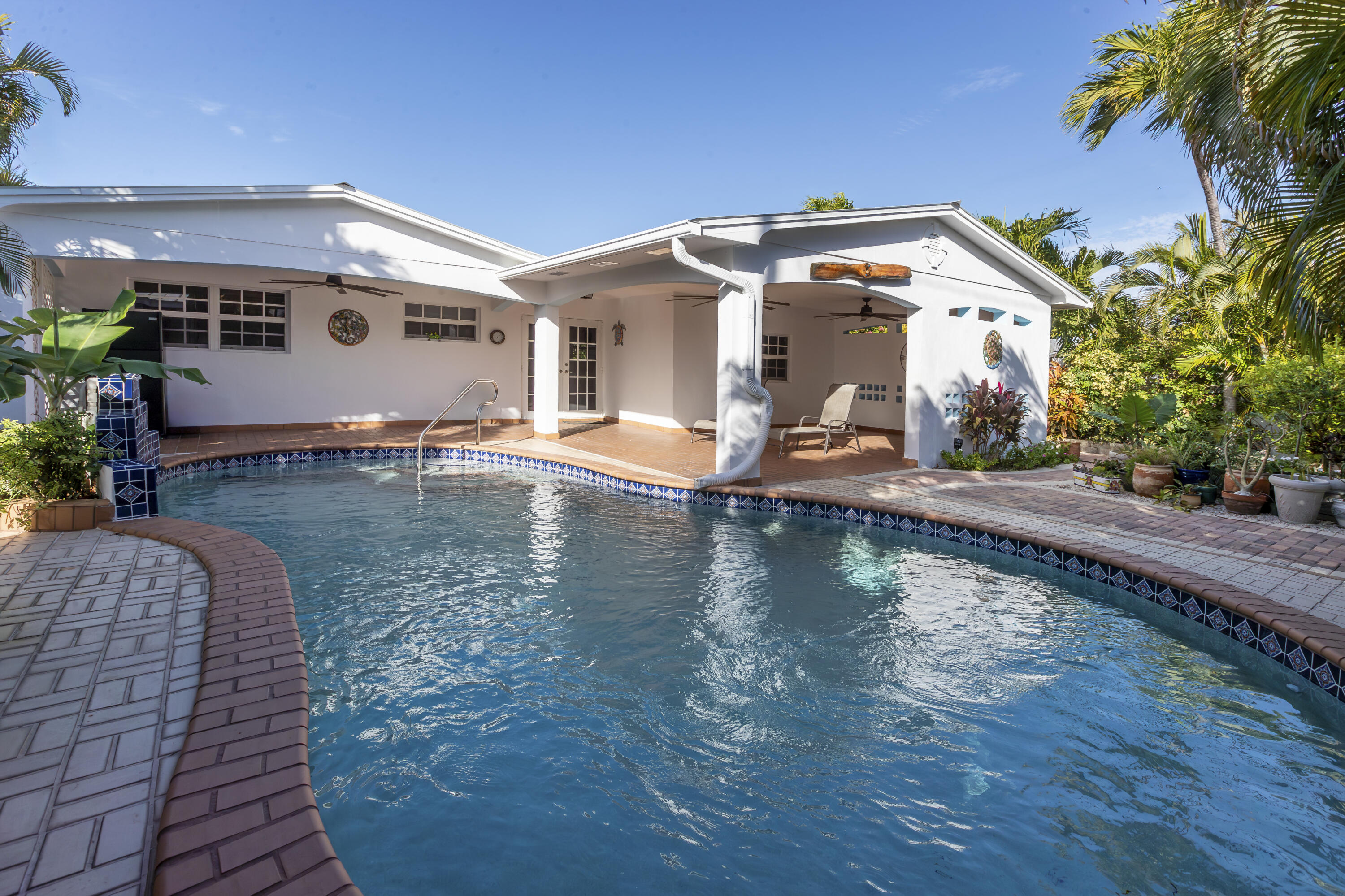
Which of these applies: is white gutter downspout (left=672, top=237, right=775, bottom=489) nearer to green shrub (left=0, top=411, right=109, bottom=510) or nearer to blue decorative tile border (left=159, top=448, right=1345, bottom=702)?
blue decorative tile border (left=159, top=448, right=1345, bottom=702)

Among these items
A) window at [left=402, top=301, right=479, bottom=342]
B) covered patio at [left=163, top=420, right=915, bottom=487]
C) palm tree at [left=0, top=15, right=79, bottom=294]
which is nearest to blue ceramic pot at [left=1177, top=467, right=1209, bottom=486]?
covered patio at [left=163, top=420, right=915, bottom=487]

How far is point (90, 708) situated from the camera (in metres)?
2.41

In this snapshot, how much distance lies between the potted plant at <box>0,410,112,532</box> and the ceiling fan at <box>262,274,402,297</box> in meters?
6.02

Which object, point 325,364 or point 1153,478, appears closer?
point 1153,478

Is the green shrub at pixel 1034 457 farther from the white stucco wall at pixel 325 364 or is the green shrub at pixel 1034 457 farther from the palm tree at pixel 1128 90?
the white stucco wall at pixel 325 364

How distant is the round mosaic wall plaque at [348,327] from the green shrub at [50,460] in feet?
23.3

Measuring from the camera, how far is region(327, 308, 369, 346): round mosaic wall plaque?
40.1ft

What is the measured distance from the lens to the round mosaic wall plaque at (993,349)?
10016 mm

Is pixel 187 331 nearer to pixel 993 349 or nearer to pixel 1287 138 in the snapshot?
pixel 993 349

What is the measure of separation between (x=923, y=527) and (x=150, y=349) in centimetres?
1158

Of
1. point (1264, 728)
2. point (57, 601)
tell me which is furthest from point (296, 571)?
point (1264, 728)

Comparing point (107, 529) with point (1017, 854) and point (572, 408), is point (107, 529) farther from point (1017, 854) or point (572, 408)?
point (572, 408)

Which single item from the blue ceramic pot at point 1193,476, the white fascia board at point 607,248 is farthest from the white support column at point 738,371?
the blue ceramic pot at point 1193,476

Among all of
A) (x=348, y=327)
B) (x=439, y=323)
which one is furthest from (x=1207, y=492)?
(x=348, y=327)
